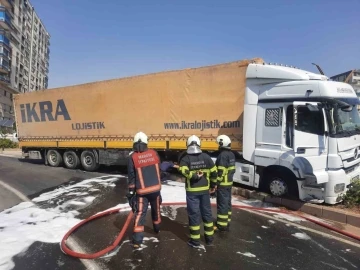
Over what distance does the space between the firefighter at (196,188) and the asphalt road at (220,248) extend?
0.84 ft

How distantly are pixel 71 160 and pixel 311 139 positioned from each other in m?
9.73

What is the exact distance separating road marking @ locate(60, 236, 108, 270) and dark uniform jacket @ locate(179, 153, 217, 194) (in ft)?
5.30

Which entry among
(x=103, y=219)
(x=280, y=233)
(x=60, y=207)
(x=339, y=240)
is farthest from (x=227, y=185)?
(x=60, y=207)

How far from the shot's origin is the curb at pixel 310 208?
570 centimetres

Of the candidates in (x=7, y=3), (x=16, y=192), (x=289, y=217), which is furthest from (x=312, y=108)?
(x=7, y=3)

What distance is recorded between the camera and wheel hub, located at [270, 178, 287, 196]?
267 inches

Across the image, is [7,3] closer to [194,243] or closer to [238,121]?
[238,121]

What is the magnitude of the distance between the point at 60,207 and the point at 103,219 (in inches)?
55.0

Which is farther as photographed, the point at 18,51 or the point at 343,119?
the point at 18,51

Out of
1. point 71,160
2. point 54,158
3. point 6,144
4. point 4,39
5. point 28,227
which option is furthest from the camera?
point 4,39

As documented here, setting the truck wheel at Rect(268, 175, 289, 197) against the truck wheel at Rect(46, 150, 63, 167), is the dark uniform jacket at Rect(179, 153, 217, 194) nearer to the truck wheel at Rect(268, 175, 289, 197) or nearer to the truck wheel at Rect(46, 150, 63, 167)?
the truck wheel at Rect(268, 175, 289, 197)

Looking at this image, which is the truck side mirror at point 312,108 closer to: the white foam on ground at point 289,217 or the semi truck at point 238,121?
the semi truck at point 238,121

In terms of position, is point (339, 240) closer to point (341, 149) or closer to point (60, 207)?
point (341, 149)

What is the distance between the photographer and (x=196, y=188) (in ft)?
14.5
